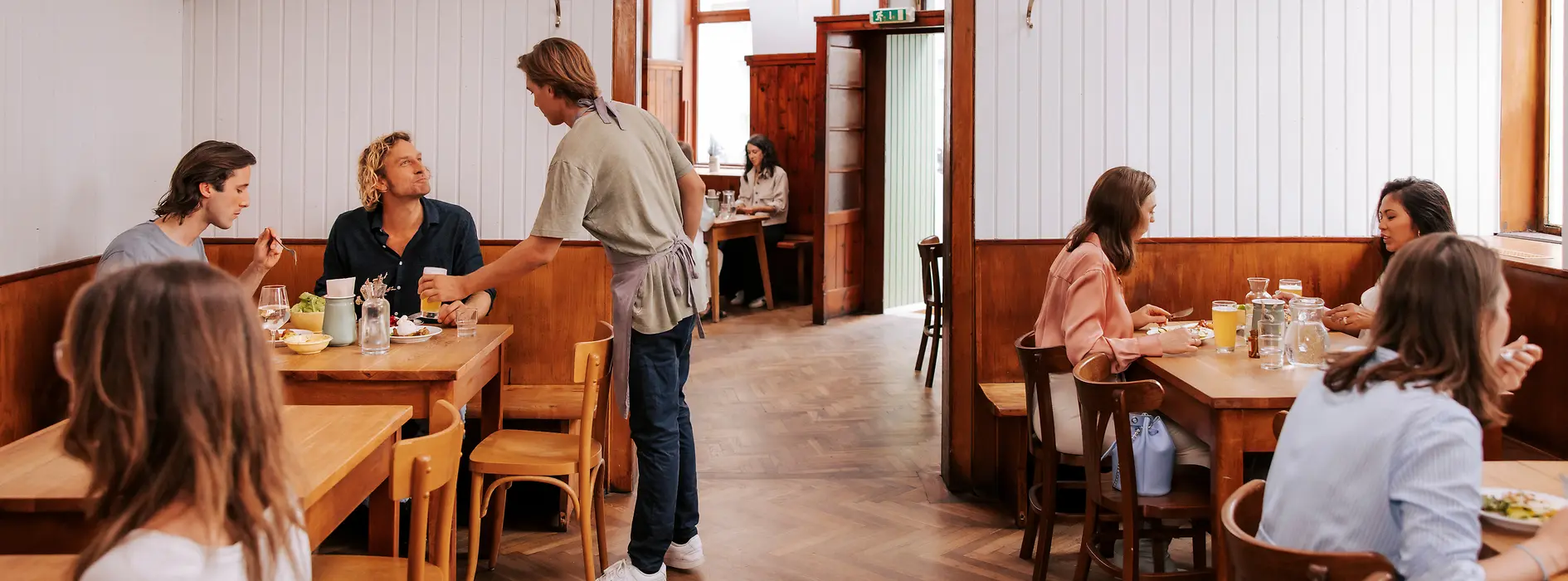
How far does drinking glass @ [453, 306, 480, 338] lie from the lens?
13.3 ft

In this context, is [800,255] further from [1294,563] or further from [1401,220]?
[1294,563]

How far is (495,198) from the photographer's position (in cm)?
491

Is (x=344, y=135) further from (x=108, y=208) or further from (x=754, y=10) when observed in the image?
(x=754, y=10)

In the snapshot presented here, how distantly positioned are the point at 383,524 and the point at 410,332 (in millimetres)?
1066

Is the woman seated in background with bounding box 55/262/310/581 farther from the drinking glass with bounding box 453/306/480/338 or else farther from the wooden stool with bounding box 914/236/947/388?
the wooden stool with bounding box 914/236/947/388

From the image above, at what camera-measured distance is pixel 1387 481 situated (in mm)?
2051

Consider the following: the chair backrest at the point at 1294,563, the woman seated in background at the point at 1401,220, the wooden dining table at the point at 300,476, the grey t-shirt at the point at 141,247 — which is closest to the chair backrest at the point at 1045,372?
the woman seated in background at the point at 1401,220

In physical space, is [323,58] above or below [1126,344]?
above

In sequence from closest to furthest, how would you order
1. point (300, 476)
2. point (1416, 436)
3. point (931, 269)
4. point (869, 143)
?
point (300, 476)
point (1416, 436)
point (931, 269)
point (869, 143)

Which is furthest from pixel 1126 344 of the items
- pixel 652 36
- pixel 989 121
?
pixel 652 36

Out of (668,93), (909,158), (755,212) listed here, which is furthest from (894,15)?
(668,93)

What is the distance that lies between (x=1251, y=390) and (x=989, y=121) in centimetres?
179

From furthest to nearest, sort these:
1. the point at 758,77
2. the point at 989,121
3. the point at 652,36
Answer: the point at 652,36 < the point at 758,77 < the point at 989,121

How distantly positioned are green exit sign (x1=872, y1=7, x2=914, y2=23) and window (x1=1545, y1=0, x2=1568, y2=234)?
16.3 ft
